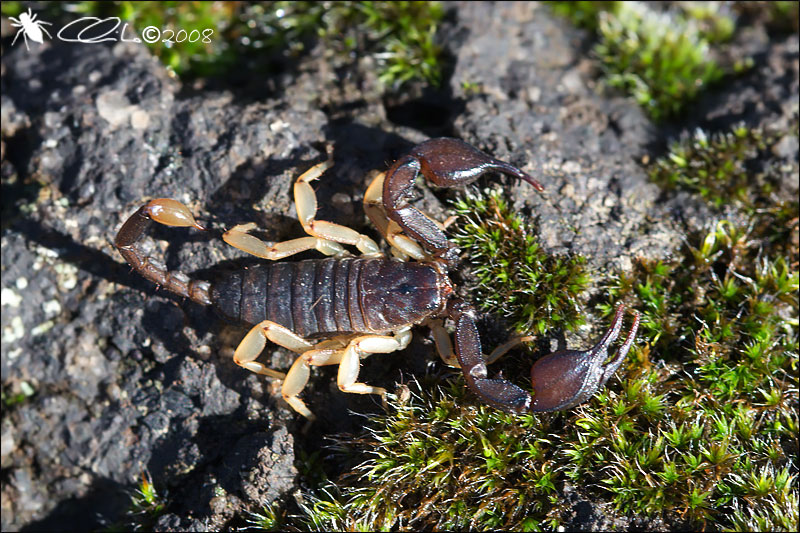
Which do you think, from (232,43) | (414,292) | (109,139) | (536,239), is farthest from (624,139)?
(109,139)

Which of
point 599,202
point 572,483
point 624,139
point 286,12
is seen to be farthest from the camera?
point 286,12

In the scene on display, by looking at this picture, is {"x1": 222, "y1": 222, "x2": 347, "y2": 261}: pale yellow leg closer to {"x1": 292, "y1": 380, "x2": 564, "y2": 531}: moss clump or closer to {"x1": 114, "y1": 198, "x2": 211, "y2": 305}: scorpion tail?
{"x1": 114, "y1": 198, "x2": 211, "y2": 305}: scorpion tail

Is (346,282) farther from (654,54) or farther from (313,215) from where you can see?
(654,54)

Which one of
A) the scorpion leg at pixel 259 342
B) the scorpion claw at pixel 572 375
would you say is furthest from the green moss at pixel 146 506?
the scorpion claw at pixel 572 375

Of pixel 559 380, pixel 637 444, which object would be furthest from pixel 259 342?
pixel 637 444

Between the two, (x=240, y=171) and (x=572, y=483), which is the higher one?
(x=240, y=171)

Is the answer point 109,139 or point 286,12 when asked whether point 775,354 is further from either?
point 109,139
